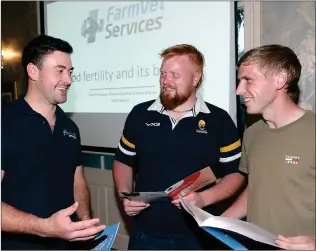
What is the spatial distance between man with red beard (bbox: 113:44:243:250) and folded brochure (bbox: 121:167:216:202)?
0.55 ft

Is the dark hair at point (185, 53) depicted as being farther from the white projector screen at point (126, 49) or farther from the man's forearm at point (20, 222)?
the man's forearm at point (20, 222)

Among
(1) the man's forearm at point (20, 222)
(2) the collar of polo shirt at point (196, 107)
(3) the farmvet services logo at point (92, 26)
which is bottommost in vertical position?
(1) the man's forearm at point (20, 222)

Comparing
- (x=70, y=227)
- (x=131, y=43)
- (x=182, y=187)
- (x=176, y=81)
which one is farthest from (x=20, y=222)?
(x=131, y=43)

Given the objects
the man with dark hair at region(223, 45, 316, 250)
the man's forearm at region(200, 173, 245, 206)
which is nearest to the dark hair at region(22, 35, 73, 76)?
the man with dark hair at region(223, 45, 316, 250)

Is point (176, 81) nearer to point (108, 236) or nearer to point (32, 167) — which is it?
point (32, 167)

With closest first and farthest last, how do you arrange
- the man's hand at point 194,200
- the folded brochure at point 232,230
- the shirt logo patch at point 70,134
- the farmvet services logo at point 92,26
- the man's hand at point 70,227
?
1. the folded brochure at point 232,230
2. the man's hand at point 70,227
3. the man's hand at point 194,200
4. the shirt logo patch at point 70,134
5. the farmvet services logo at point 92,26

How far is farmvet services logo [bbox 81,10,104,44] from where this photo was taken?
2.99 m

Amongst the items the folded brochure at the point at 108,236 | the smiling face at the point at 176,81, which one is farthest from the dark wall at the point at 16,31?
the folded brochure at the point at 108,236

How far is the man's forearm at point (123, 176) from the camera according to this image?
79.2 inches

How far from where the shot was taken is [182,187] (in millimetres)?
1609

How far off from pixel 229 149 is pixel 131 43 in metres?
1.32

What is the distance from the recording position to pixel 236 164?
6.18 ft

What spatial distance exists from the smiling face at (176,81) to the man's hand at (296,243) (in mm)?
947

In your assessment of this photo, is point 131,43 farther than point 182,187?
Yes
